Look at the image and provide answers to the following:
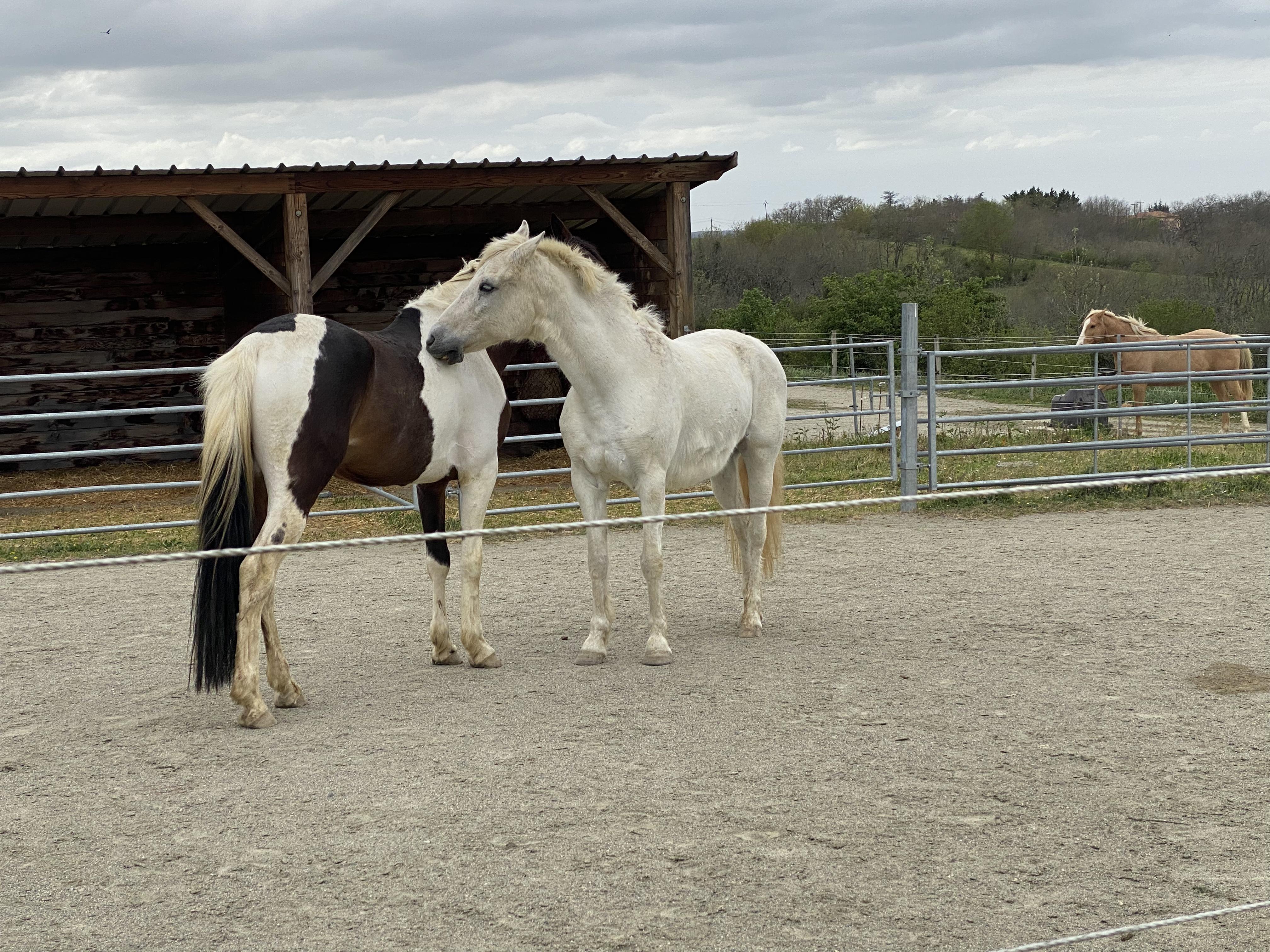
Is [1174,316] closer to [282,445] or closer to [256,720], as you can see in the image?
[282,445]

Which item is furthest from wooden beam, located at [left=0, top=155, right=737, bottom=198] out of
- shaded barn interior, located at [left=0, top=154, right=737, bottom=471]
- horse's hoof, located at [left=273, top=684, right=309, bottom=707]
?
horse's hoof, located at [left=273, top=684, right=309, bottom=707]

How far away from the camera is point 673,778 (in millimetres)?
3367

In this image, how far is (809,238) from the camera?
139ft

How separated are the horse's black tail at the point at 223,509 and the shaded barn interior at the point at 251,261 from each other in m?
5.70

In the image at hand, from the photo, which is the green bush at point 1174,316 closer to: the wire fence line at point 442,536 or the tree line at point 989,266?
the tree line at point 989,266

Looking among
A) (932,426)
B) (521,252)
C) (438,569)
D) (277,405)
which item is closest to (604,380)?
(521,252)

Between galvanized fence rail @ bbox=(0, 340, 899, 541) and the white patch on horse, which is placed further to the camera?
galvanized fence rail @ bbox=(0, 340, 899, 541)

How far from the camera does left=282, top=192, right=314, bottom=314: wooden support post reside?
9484mm

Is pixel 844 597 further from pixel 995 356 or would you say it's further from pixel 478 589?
Answer: pixel 995 356

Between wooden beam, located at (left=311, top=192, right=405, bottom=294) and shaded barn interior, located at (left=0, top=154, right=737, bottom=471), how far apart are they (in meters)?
0.02

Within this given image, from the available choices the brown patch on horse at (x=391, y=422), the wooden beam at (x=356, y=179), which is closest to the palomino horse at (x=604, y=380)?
the brown patch on horse at (x=391, y=422)

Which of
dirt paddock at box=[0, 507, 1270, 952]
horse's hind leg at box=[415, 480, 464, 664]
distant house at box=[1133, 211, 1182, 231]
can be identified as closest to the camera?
dirt paddock at box=[0, 507, 1270, 952]

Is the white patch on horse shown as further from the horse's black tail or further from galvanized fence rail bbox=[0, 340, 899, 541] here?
galvanized fence rail bbox=[0, 340, 899, 541]

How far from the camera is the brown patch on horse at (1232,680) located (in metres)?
4.13
